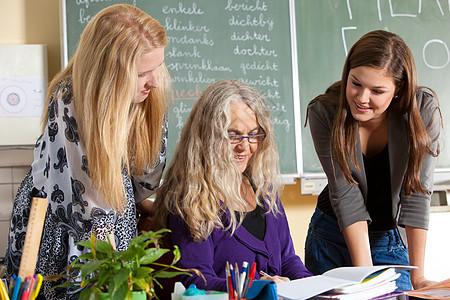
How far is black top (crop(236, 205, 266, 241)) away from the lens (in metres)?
1.41

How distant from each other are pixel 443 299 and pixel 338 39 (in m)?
2.02

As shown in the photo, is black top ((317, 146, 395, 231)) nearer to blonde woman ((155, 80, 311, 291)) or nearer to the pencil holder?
blonde woman ((155, 80, 311, 291))

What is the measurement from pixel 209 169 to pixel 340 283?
19.2 inches

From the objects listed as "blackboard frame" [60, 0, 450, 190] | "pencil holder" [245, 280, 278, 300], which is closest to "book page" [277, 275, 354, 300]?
"pencil holder" [245, 280, 278, 300]

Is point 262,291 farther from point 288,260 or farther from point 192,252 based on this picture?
point 288,260

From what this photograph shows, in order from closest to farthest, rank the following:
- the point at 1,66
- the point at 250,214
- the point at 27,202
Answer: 1. the point at 27,202
2. the point at 250,214
3. the point at 1,66

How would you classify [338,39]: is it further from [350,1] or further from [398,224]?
[398,224]

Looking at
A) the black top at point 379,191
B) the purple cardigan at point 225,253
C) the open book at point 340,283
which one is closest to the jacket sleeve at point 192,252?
the purple cardigan at point 225,253

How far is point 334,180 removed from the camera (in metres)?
1.57

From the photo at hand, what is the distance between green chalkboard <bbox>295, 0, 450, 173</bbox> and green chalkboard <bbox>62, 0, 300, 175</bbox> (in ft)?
0.28

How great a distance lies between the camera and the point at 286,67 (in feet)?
9.23

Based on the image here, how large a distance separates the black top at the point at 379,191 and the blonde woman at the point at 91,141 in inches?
28.9

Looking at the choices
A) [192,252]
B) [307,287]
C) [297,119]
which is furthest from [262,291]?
[297,119]

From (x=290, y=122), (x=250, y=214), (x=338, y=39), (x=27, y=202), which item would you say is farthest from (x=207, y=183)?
(x=338, y=39)
